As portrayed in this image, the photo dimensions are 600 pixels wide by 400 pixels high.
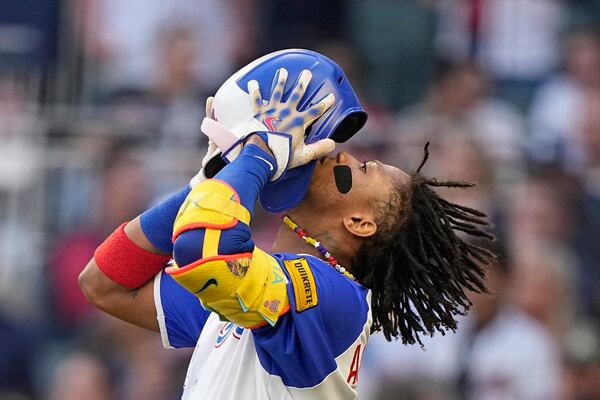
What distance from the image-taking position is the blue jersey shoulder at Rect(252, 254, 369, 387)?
12.8 ft

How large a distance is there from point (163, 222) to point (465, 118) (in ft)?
14.9

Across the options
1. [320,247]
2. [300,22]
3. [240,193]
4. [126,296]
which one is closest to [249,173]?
A: [240,193]

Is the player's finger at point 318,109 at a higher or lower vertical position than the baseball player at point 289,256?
higher

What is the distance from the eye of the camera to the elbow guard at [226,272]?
12.4 ft

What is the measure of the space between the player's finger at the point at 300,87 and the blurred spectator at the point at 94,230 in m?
4.31

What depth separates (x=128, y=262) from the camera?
454cm

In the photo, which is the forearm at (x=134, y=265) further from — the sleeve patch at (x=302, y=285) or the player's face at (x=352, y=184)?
the sleeve patch at (x=302, y=285)

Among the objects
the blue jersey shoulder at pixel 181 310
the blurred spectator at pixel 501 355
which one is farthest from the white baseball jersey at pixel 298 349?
the blurred spectator at pixel 501 355

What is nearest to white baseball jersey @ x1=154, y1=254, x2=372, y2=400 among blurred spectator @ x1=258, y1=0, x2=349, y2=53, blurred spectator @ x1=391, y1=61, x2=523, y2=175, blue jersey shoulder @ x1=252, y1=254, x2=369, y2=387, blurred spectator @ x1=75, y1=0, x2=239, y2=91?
blue jersey shoulder @ x1=252, y1=254, x2=369, y2=387

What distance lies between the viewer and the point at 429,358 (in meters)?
7.45

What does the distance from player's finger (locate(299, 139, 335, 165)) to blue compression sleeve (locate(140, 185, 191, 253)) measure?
1.89 feet

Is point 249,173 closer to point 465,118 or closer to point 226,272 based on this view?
point 226,272

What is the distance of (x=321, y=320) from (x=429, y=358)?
3589 mm

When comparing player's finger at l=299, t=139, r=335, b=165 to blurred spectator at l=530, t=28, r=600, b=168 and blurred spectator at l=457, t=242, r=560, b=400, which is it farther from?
blurred spectator at l=530, t=28, r=600, b=168
